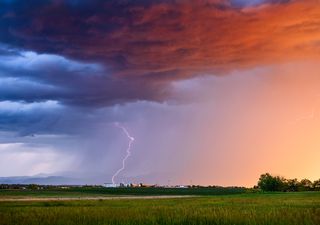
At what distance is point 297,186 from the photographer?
575 ft

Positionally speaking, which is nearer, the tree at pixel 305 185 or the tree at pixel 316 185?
the tree at pixel 305 185

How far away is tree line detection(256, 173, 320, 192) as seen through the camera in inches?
6698

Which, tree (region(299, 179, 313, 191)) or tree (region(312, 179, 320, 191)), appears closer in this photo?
tree (region(299, 179, 313, 191))

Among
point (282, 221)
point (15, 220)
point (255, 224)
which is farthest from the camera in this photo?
point (15, 220)

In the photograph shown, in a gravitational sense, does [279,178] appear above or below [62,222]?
above

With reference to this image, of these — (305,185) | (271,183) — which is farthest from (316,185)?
(271,183)

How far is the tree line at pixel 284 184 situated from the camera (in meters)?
170

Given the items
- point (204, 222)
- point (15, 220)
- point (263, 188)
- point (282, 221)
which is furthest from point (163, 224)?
point (263, 188)

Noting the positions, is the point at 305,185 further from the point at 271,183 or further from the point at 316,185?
the point at 271,183

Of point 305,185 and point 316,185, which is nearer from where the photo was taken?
point 316,185

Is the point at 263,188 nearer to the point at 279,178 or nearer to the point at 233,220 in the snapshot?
the point at 279,178

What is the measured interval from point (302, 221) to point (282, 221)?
40.0 inches

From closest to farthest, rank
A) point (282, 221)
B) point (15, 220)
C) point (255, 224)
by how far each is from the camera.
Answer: point (255, 224)
point (282, 221)
point (15, 220)

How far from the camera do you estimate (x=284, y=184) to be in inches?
6786
